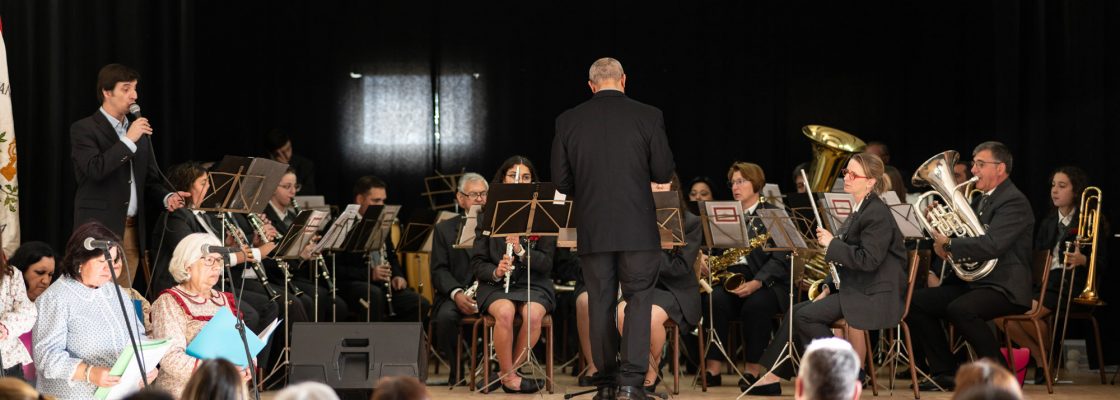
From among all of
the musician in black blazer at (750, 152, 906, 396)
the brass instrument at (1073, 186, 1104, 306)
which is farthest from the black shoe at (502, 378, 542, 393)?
the brass instrument at (1073, 186, 1104, 306)

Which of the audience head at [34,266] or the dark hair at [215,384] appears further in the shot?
the audience head at [34,266]

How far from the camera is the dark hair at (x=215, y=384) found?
2.79 meters

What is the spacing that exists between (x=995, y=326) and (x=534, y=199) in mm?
2643

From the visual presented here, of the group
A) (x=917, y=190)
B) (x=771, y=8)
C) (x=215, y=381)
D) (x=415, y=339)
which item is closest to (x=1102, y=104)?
(x=917, y=190)

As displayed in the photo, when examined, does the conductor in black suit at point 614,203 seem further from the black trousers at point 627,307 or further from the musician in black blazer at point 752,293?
the musician in black blazer at point 752,293

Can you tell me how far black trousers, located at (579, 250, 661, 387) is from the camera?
523 centimetres

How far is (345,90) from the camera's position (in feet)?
31.6

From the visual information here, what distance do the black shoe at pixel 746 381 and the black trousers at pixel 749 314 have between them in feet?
0.54

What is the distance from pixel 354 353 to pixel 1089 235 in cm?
408

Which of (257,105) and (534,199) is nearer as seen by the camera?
(534,199)

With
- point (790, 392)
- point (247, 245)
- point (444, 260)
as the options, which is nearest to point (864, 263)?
point (790, 392)

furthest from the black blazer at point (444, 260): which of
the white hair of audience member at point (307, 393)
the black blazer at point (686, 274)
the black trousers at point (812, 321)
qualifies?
the white hair of audience member at point (307, 393)

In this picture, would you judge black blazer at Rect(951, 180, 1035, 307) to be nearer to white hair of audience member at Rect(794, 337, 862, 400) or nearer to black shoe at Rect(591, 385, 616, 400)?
black shoe at Rect(591, 385, 616, 400)

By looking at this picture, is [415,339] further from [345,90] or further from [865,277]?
[345,90]
